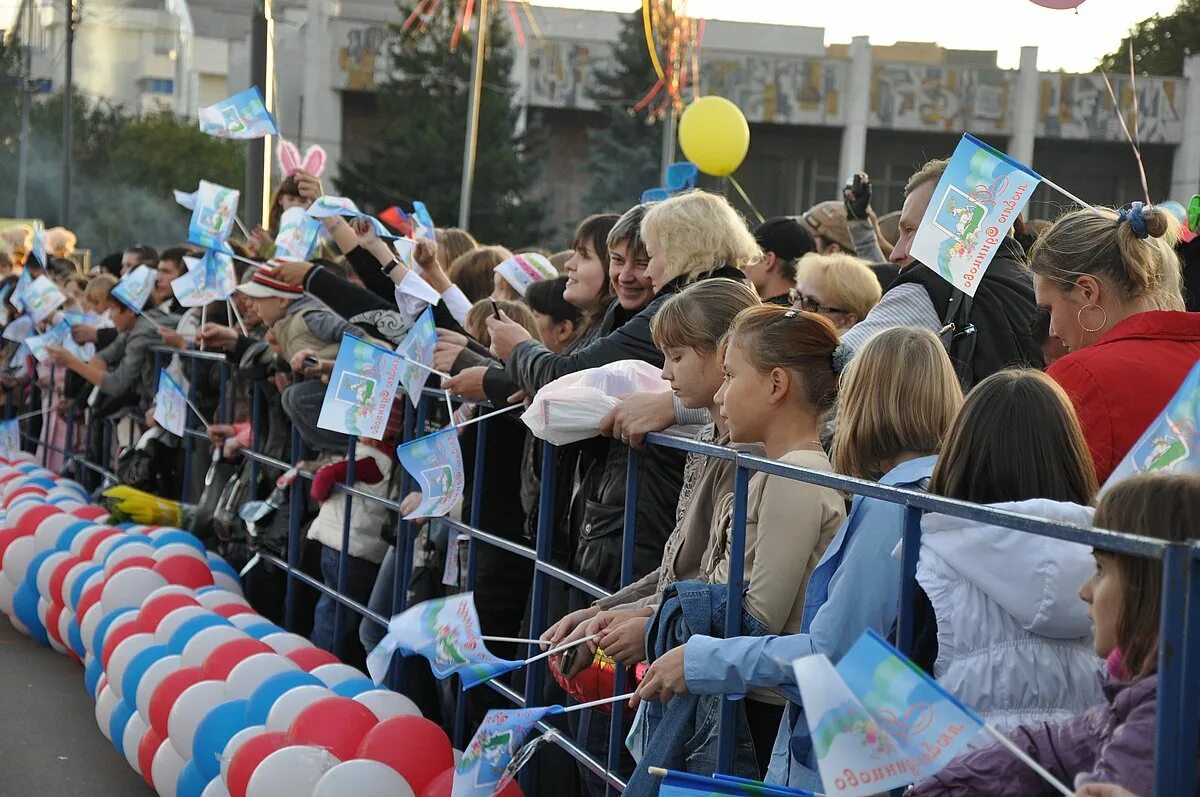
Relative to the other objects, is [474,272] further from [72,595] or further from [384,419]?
[72,595]

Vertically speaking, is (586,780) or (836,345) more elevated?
(836,345)

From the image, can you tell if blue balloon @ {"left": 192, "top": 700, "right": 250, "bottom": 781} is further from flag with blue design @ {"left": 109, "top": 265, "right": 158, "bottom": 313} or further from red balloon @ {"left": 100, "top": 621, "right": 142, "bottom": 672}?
flag with blue design @ {"left": 109, "top": 265, "right": 158, "bottom": 313}

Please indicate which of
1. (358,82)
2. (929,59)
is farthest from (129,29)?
(929,59)

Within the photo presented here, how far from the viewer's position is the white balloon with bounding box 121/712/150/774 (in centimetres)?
556

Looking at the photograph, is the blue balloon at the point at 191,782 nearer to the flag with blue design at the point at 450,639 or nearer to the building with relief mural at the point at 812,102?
the flag with blue design at the point at 450,639

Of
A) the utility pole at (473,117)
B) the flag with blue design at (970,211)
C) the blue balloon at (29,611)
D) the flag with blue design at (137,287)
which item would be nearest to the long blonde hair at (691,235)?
the flag with blue design at (970,211)

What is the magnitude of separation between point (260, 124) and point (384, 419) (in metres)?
3.46

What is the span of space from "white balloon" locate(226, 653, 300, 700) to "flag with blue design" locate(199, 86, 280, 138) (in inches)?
142

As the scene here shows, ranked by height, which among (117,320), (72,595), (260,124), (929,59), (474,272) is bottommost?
(72,595)

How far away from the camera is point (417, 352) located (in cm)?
541

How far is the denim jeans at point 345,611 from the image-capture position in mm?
6559

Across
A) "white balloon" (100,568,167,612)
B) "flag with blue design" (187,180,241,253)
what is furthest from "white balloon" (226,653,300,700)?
"flag with blue design" (187,180,241,253)

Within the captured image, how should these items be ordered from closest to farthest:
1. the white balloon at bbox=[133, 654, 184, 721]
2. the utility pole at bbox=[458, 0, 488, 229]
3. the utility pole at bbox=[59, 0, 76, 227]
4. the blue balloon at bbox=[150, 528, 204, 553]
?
the white balloon at bbox=[133, 654, 184, 721] → the blue balloon at bbox=[150, 528, 204, 553] → the utility pole at bbox=[59, 0, 76, 227] → the utility pole at bbox=[458, 0, 488, 229]

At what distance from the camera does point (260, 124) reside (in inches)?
322
